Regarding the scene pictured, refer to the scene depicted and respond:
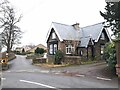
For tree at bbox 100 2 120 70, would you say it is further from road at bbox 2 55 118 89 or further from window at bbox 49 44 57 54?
window at bbox 49 44 57 54

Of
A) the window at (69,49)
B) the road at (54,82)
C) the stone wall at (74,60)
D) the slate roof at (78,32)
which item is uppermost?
the slate roof at (78,32)

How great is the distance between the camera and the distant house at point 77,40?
35.7 m

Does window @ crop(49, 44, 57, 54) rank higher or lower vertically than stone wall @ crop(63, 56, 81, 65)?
higher

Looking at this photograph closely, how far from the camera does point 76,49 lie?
3675 centimetres

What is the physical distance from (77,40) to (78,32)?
8.51ft

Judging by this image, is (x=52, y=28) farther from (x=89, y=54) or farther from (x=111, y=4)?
(x=111, y=4)

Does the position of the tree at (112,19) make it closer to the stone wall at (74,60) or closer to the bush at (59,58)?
the stone wall at (74,60)

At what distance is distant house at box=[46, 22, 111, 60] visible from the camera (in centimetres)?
3566

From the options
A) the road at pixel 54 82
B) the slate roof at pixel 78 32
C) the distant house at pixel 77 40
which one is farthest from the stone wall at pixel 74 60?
the road at pixel 54 82

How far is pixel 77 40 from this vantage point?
37.4m

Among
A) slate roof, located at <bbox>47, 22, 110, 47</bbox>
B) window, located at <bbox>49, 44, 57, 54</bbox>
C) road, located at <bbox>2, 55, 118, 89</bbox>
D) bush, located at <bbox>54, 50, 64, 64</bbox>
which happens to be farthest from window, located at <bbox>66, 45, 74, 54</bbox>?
road, located at <bbox>2, 55, 118, 89</bbox>

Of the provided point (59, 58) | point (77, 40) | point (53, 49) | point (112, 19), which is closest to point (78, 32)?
point (77, 40)

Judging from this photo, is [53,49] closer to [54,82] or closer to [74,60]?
[74,60]

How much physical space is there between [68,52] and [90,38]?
14.7 feet
